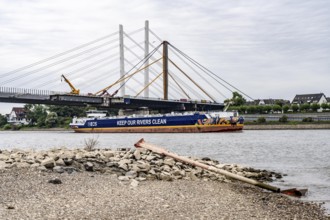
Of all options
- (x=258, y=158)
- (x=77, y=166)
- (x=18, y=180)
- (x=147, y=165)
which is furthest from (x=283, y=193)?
(x=258, y=158)

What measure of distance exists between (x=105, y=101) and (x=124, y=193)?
204 ft

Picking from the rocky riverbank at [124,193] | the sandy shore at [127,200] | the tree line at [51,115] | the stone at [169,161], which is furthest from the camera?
the tree line at [51,115]

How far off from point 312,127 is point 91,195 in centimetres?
6889

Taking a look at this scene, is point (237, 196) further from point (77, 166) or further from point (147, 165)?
point (77, 166)

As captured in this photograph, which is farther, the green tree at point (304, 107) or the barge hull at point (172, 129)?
the green tree at point (304, 107)

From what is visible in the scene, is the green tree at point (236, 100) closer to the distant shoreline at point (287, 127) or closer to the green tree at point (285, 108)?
the green tree at point (285, 108)

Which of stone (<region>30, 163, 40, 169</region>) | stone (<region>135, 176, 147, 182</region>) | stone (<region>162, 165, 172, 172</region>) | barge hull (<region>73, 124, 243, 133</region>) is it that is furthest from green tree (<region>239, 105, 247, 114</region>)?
stone (<region>30, 163, 40, 169</region>)

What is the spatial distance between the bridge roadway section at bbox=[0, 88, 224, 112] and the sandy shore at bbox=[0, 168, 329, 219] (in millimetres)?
50888

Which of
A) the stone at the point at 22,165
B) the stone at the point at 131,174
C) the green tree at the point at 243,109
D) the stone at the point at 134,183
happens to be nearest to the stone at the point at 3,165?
the stone at the point at 22,165

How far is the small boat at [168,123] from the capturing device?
211 feet

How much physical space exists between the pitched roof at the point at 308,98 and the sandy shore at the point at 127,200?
116 m

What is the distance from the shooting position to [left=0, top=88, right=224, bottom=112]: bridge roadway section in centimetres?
6009

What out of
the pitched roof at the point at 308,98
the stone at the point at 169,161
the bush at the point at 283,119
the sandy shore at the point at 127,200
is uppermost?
the pitched roof at the point at 308,98

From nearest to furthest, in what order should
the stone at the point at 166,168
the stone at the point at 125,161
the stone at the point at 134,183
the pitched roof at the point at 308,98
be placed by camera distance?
the stone at the point at 134,183
the stone at the point at 125,161
the stone at the point at 166,168
the pitched roof at the point at 308,98
